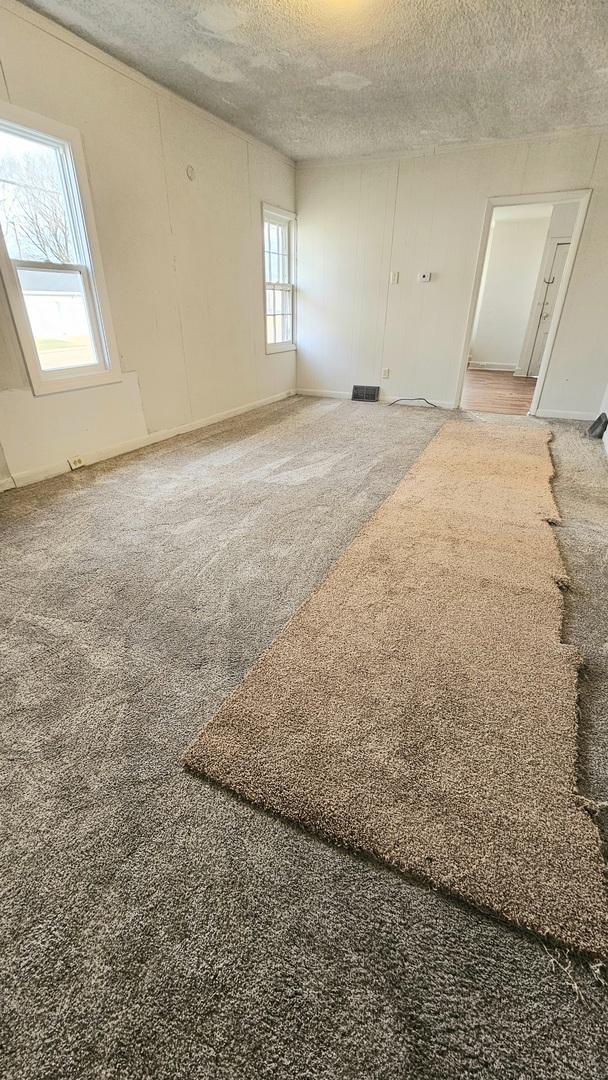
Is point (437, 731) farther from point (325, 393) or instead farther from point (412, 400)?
point (325, 393)

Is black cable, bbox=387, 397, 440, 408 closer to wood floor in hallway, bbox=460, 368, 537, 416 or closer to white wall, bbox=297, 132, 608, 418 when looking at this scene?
white wall, bbox=297, 132, 608, 418

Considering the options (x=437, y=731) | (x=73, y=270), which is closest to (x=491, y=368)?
(x=73, y=270)

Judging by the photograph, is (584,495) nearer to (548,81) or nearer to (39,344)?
(548,81)

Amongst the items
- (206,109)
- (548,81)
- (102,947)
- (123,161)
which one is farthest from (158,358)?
(102,947)

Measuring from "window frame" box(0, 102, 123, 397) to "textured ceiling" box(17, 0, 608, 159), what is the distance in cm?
57

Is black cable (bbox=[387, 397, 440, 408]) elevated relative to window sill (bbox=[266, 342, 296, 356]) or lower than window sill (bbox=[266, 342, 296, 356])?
lower

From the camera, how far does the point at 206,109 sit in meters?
3.70

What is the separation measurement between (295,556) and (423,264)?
4554 mm

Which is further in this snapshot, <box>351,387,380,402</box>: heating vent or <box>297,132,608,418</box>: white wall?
<box>351,387,380,402</box>: heating vent

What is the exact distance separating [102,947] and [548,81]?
513 centimetres

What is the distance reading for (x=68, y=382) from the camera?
120 inches

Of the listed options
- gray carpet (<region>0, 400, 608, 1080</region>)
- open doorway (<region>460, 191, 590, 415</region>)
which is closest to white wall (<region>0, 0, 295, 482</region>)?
gray carpet (<region>0, 400, 608, 1080</region>)

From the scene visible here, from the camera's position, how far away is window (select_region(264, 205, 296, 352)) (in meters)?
5.14

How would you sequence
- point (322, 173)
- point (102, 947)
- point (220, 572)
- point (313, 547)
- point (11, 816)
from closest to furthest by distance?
point (102, 947), point (11, 816), point (220, 572), point (313, 547), point (322, 173)
